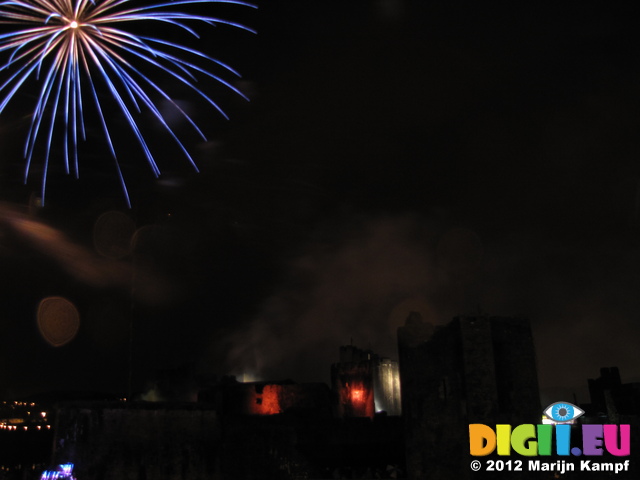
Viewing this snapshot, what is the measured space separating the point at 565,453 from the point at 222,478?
22674 millimetres

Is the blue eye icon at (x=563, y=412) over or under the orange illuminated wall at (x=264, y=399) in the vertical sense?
under

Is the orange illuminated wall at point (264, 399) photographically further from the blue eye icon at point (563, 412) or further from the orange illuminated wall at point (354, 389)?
the blue eye icon at point (563, 412)

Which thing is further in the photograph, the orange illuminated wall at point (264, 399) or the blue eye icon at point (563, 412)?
the orange illuminated wall at point (264, 399)

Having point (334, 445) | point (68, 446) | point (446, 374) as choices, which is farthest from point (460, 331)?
point (68, 446)

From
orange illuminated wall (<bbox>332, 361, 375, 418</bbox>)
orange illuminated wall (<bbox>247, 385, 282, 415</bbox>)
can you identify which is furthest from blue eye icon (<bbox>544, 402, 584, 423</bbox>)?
orange illuminated wall (<bbox>247, 385, 282, 415</bbox>)

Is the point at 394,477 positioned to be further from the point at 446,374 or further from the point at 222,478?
the point at 222,478

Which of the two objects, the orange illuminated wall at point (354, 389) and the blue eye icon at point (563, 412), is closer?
the blue eye icon at point (563, 412)

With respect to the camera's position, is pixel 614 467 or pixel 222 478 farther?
pixel 222 478

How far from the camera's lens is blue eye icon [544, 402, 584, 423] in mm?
33219

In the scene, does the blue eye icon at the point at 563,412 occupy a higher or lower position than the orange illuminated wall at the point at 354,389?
lower

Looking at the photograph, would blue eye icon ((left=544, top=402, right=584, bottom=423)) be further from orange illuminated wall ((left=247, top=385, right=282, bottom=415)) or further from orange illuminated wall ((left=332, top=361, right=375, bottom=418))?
orange illuminated wall ((left=247, top=385, right=282, bottom=415))

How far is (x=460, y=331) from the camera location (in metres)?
34.7

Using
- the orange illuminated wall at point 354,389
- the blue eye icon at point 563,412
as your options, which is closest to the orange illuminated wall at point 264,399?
the orange illuminated wall at point 354,389

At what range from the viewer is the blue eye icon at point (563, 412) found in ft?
109
